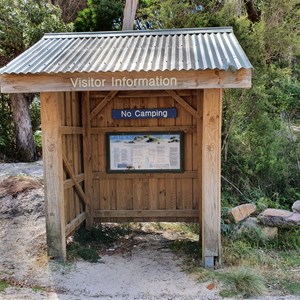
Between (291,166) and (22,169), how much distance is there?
652 cm

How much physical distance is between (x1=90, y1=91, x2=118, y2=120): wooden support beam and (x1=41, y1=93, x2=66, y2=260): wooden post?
3.82ft

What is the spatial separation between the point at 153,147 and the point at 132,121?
58 cm

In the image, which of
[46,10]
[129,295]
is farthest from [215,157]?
[46,10]

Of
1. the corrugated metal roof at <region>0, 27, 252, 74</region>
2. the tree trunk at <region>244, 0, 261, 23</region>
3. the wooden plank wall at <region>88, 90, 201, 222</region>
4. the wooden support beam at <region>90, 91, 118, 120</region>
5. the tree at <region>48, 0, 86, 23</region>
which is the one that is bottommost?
the wooden plank wall at <region>88, 90, 201, 222</region>

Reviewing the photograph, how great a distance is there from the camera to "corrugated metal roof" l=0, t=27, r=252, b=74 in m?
4.46

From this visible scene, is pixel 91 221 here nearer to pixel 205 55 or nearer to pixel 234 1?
pixel 205 55

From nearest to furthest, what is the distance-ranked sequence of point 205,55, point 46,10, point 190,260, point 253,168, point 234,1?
point 205,55, point 190,260, point 253,168, point 234,1, point 46,10

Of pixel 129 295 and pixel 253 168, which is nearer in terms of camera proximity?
pixel 129 295

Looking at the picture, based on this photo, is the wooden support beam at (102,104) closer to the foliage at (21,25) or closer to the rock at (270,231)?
the rock at (270,231)

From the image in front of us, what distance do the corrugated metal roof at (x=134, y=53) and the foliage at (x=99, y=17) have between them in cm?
547

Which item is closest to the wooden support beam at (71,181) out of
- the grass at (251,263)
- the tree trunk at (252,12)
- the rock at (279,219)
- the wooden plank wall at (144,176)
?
the wooden plank wall at (144,176)

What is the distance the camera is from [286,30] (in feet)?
29.3

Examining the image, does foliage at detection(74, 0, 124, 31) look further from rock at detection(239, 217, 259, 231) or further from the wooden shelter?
rock at detection(239, 217, 259, 231)

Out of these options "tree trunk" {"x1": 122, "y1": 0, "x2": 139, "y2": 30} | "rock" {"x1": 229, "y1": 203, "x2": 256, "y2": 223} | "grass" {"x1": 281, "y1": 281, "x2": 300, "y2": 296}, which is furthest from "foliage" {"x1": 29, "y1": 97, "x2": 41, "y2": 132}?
"grass" {"x1": 281, "y1": 281, "x2": 300, "y2": 296}
